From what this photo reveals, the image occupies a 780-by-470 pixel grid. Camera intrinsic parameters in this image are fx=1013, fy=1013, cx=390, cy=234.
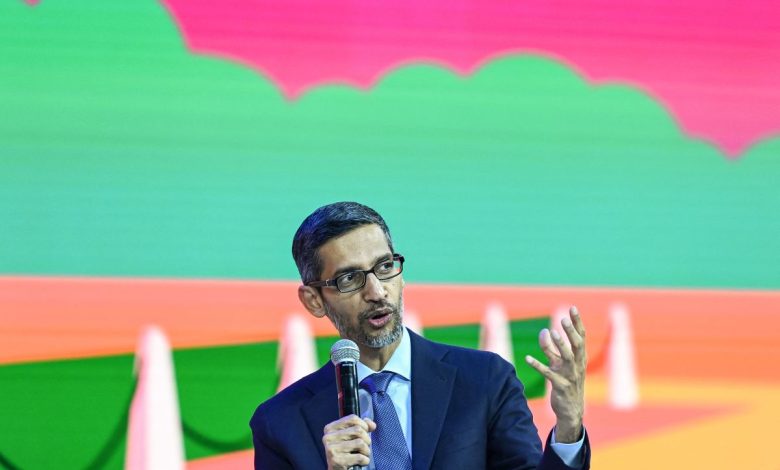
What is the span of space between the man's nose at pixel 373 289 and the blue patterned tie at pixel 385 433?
0.55ft

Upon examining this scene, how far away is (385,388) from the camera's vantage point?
1.92 metres

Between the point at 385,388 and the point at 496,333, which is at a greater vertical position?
the point at 496,333

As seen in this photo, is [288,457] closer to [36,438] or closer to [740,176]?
[36,438]

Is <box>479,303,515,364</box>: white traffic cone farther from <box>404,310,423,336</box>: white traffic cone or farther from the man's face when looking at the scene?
the man's face

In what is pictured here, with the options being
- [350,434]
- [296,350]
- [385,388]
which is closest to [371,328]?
[385,388]

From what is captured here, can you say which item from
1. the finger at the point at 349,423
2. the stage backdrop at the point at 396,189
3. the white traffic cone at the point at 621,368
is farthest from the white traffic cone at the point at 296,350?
the finger at the point at 349,423

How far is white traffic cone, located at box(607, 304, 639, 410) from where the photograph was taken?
125 inches

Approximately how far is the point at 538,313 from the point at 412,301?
40 centimetres

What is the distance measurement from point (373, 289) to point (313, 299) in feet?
0.54

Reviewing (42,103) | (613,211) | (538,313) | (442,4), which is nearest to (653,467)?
(538,313)

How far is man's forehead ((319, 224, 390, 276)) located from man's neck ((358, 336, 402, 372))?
164mm

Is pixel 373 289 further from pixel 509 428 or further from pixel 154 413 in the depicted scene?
pixel 154 413

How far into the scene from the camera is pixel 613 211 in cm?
321

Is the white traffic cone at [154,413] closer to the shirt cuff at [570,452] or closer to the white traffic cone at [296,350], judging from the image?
the white traffic cone at [296,350]
